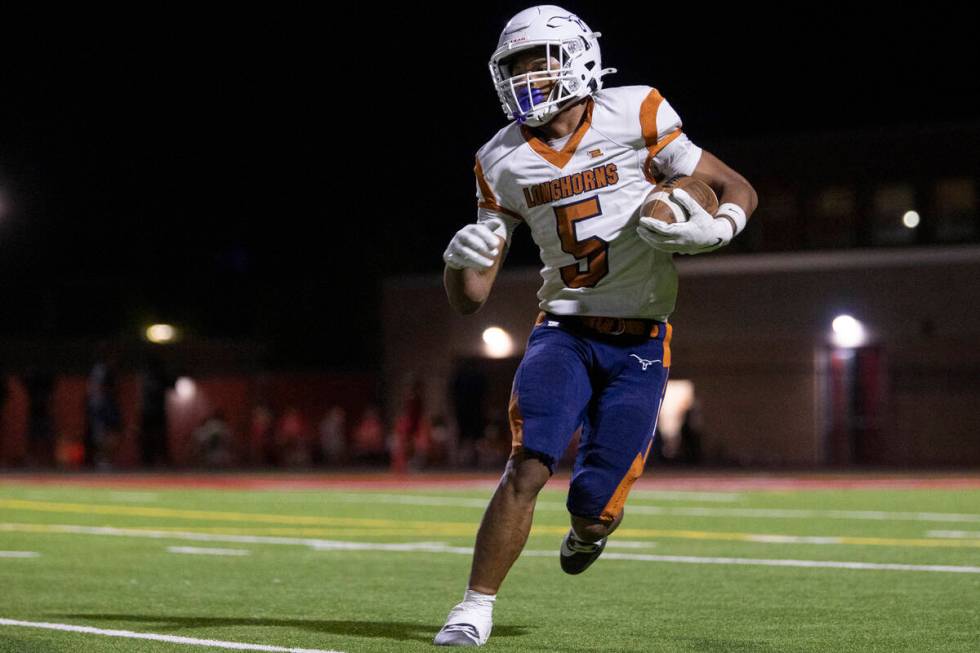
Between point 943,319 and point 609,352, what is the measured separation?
24.7m

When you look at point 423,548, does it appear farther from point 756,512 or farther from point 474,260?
point 756,512

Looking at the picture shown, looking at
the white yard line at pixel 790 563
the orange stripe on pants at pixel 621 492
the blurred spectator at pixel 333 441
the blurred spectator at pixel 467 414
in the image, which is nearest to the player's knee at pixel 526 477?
the orange stripe on pants at pixel 621 492

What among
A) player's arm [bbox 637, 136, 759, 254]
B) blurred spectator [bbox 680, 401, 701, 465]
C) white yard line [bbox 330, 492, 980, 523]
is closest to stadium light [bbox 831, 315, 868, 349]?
blurred spectator [bbox 680, 401, 701, 465]

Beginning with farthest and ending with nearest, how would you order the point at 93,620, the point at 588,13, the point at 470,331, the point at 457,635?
the point at 588,13, the point at 470,331, the point at 93,620, the point at 457,635

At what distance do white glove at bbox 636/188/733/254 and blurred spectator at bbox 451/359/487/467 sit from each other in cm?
2418

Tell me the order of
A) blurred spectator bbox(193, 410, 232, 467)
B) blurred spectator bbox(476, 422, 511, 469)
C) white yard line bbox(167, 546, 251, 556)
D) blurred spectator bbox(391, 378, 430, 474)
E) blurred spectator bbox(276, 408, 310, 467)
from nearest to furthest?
white yard line bbox(167, 546, 251, 556)
blurred spectator bbox(391, 378, 430, 474)
blurred spectator bbox(476, 422, 511, 469)
blurred spectator bbox(193, 410, 232, 467)
blurred spectator bbox(276, 408, 310, 467)

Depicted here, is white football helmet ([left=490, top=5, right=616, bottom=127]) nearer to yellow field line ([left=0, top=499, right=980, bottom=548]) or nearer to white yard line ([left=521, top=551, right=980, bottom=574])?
white yard line ([left=521, top=551, right=980, bottom=574])

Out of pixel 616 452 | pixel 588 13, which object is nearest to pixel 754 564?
pixel 616 452

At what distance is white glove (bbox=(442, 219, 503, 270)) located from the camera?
5777 mm

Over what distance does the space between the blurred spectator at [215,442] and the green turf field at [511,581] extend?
55.0 feet

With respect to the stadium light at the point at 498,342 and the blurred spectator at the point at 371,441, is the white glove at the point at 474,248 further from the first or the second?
the stadium light at the point at 498,342

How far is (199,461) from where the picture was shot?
3275cm

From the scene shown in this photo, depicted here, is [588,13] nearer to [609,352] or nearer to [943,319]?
[943,319]

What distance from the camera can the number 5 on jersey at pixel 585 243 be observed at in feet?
20.0
